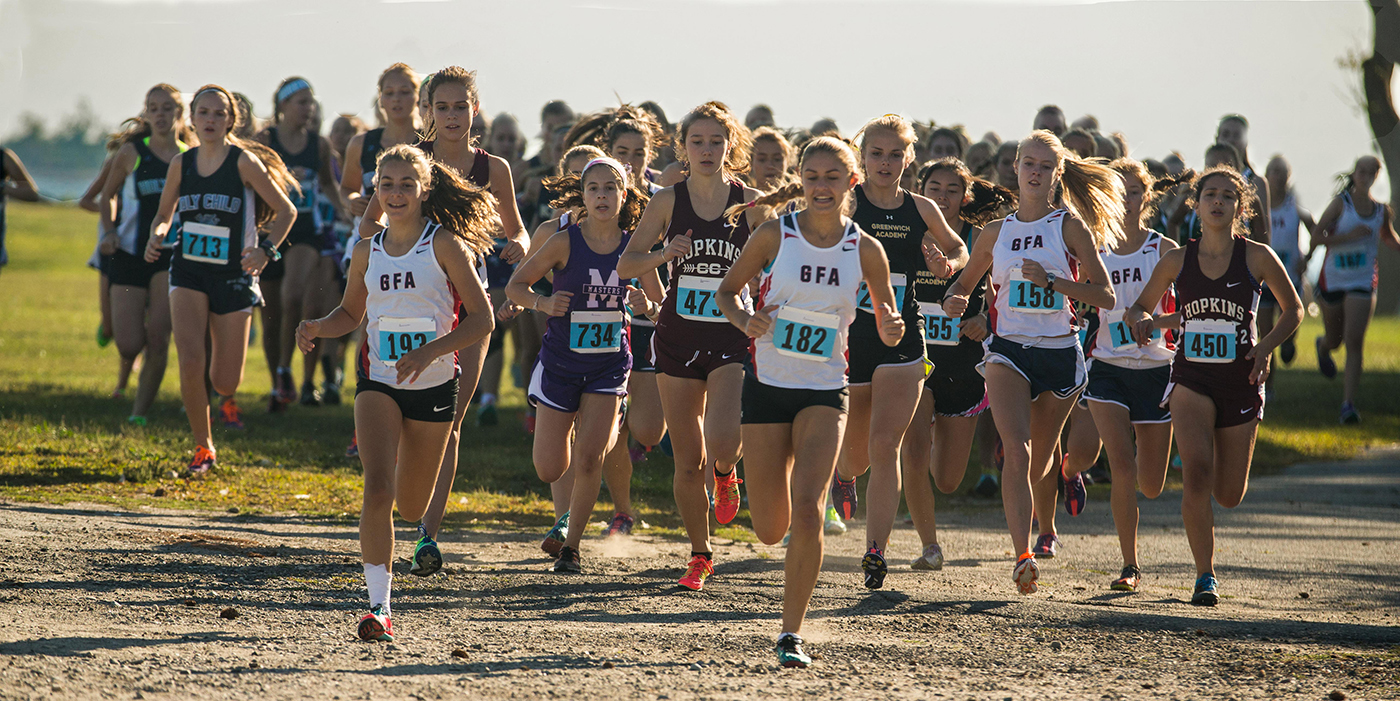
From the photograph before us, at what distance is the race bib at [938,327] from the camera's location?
761 centimetres

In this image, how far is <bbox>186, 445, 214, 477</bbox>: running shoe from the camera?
8852 millimetres

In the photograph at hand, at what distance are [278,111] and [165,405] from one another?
9.69 feet

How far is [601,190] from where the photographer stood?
6824 millimetres

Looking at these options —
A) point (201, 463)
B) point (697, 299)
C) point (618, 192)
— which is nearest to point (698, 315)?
point (697, 299)

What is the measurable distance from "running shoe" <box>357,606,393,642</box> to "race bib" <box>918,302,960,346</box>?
3.62m

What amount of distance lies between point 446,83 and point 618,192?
136 cm

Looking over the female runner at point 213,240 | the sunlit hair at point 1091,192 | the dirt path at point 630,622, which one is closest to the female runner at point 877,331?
the dirt path at point 630,622

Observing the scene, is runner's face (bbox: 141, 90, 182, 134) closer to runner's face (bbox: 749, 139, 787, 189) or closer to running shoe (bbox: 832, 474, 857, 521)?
runner's face (bbox: 749, 139, 787, 189)

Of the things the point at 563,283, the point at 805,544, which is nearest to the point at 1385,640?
the point at 805,544

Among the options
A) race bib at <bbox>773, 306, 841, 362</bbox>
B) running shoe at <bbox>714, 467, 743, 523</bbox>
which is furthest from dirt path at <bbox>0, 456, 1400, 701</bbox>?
race bib at <bbox>773, 306, 841, 362</bbox>

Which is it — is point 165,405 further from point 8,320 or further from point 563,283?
point 8,320

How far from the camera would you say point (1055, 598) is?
22.0 ft

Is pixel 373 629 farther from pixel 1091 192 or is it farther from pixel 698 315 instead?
pixel 1091 192

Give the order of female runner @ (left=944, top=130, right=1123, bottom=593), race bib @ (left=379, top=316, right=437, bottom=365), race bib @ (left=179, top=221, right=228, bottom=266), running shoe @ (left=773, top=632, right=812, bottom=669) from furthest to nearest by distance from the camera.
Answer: race bib @ (left=179, top=221, right=228, bottom=266) → female runner @ (left=944, top=130, right=1123, bottom=593) → race bib @ (left=379, top=316, right=437, bottom=365) → running shoe @ (left=773, top=632, right=812, bottom=669)
